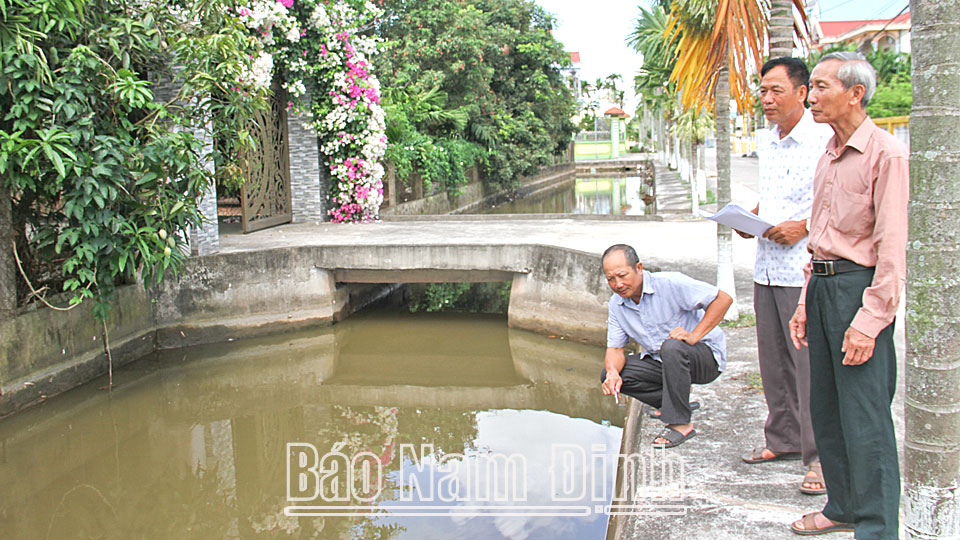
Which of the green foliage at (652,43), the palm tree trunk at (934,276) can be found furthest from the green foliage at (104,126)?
the green foliage at (652,43)

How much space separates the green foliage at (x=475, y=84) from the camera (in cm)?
1870

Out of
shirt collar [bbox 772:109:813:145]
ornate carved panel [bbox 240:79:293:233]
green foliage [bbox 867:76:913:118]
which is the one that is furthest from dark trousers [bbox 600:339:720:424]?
green foliage [bbox 867:76:913:118]

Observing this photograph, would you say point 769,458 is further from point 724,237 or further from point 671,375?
point 724,237

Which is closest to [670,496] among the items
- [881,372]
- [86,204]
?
[881,372]

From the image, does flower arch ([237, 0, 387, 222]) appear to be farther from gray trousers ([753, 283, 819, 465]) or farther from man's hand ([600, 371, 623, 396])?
gray trousers ([753, 283, 819, 465])

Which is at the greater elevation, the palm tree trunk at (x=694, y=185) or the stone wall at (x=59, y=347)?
the palm tree trunk at (x=694, y=185)

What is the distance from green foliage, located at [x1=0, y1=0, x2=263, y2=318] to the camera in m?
6.09

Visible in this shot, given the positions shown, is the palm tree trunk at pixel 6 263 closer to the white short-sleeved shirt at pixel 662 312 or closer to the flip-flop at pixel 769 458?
the white short-sleeved shirt at pixel 662 312

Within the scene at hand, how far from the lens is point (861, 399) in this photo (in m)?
2.76

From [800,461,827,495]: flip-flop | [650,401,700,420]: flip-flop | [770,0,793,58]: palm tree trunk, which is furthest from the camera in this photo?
[770,0,793,58]: palm tree trunk

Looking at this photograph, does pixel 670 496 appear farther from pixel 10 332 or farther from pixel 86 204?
pixel 10 332

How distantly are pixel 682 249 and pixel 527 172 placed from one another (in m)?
16.2

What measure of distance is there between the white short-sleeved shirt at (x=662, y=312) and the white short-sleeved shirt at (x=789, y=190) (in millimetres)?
517

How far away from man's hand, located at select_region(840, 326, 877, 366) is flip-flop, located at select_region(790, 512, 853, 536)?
759mm
